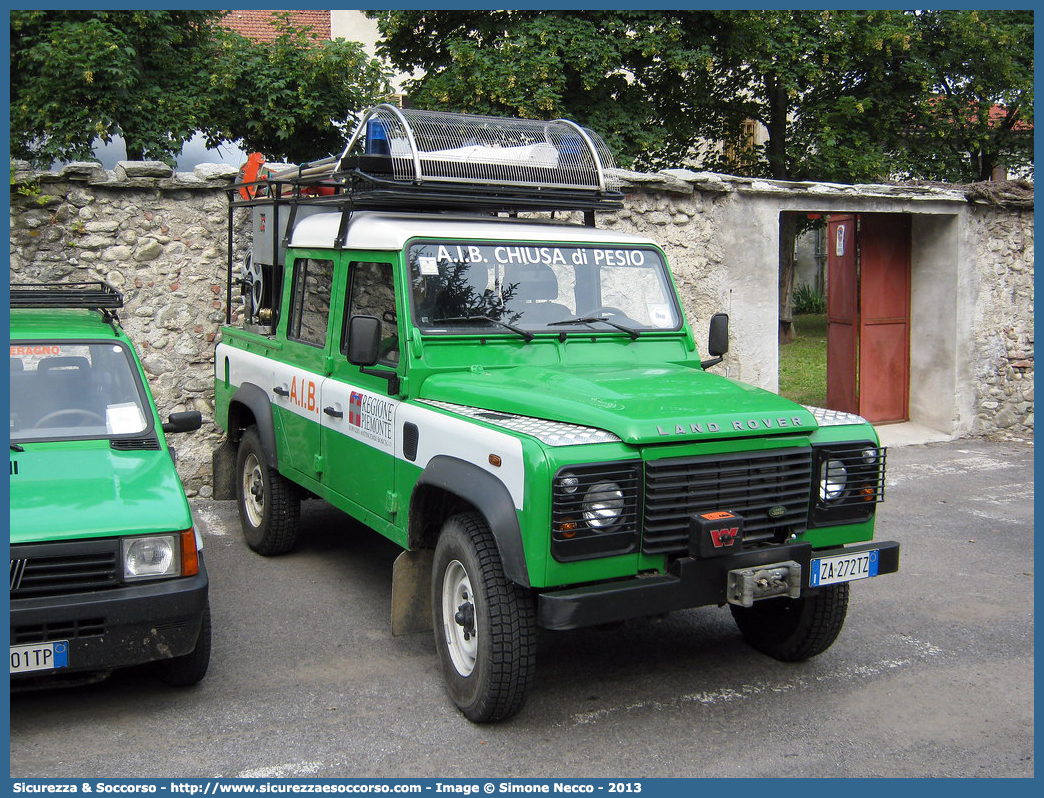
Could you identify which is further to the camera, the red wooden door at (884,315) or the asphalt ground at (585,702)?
the red wooden door at (884,315)

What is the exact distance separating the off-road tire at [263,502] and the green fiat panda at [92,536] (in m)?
1.59

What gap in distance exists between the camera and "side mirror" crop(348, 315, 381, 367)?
16.7ft

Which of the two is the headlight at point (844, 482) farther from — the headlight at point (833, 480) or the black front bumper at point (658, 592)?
the black front bumper at point (658, 592)

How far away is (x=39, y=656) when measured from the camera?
165 inches

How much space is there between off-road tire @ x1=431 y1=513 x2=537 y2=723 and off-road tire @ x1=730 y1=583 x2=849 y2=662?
1.37 metres

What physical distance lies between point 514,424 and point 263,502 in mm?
3179

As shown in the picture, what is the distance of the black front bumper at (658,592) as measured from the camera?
4.07 meters

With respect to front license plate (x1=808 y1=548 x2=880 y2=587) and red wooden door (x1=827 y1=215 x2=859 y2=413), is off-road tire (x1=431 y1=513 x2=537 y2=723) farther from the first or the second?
red wooden door (x1=827 y1=215 x2=859 y2=413)

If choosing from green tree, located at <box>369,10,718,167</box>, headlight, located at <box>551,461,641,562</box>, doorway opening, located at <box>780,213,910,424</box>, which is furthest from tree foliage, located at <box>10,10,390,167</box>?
headlight, located at <box>551,461,641,562</box>

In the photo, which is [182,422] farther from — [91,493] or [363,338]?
[363,338]

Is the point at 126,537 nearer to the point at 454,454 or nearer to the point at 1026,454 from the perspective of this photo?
the point at 454,454

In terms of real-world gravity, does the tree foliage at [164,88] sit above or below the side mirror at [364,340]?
above

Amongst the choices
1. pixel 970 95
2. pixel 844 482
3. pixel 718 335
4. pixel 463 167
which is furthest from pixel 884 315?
pixel 970 95

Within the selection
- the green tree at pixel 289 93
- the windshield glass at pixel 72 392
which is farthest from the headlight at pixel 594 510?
the green tree at pixel 289 93
